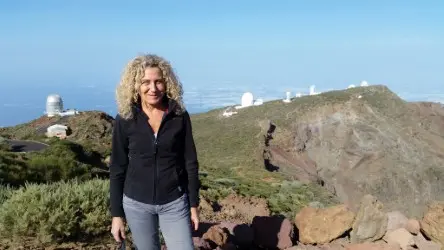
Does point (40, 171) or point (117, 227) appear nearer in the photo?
point (117, 227)

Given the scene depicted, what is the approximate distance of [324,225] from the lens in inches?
253

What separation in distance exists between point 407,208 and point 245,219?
26.4 metres

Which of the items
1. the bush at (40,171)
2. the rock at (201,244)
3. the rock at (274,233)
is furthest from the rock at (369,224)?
the bush at (40,171)

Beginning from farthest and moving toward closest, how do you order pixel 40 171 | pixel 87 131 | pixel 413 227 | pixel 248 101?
pixel 248 101, pixel 87 131, pixel 40 171, pixel 413 227

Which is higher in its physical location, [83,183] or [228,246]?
[83,183]

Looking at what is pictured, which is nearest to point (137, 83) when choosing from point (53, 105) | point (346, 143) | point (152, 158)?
point (152, 158)

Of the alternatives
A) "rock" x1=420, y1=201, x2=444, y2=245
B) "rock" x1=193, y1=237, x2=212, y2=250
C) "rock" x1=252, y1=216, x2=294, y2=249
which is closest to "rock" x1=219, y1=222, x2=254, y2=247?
"rock" x1=252, y1=216, x2=294, y2=249

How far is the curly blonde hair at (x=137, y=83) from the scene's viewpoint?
343cm

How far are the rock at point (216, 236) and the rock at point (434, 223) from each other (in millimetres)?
2816

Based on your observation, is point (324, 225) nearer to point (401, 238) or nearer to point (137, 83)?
point (401, 238)

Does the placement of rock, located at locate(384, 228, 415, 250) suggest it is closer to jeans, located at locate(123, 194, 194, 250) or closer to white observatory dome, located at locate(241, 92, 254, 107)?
jeans, located at locate(123, 194, 194, 250)

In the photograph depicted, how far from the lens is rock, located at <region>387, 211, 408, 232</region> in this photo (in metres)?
6.53

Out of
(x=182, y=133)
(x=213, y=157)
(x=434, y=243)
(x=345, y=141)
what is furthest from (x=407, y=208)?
(x=182, y=133)

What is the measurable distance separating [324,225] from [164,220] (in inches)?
138
